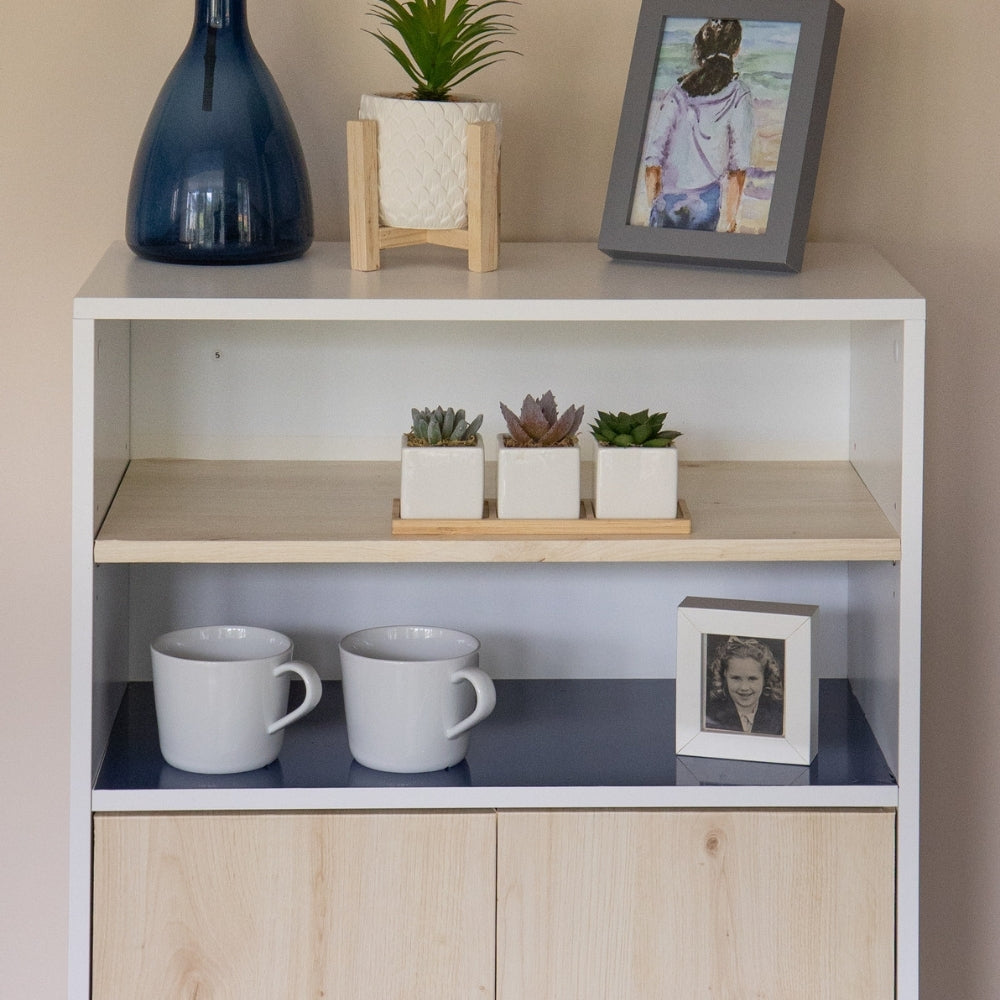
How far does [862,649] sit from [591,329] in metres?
0.45

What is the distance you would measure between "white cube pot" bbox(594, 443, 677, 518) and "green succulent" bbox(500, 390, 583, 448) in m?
0.04

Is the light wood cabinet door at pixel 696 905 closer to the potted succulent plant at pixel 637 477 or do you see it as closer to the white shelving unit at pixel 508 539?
the white shelving unit at pixel 508 539

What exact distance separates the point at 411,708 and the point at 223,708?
0.17 meters

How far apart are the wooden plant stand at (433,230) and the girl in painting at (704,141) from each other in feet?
0.55

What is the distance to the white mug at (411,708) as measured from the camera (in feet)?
4.19

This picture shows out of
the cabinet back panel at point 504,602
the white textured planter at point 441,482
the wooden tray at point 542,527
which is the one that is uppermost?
the white textured planter at point 441,482

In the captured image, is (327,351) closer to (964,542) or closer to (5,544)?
(5,544)

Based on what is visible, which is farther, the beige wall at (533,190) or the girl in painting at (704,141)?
the beige wall at (533,190)

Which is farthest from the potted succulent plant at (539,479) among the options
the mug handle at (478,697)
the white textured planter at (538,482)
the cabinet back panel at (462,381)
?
the cabinet back panel at (462,381)

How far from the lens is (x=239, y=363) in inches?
59.3

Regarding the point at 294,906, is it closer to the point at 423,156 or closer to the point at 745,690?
the point at 745,690

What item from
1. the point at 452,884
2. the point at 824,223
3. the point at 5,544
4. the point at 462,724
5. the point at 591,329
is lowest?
the point at 452,884

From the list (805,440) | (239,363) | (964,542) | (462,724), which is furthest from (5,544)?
(964,542)

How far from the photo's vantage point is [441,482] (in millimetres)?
1256
